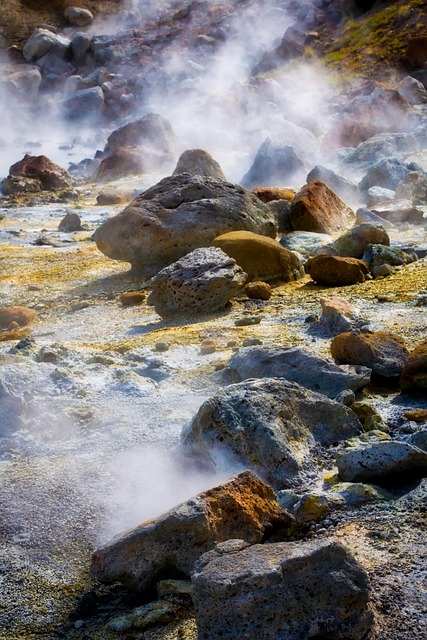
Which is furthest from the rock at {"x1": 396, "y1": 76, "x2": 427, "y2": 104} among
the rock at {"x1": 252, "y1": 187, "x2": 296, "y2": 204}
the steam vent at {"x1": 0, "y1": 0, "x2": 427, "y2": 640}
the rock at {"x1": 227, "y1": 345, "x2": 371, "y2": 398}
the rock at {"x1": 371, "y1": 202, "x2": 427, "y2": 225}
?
the rock at {"x1": 227, "y1": 345, "x2": 371, "y2": 398}

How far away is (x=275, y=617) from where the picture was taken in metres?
1.75

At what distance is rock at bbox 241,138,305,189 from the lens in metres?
10.9

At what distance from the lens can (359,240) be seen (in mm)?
6371

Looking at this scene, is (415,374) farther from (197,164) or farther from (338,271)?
(197,164)

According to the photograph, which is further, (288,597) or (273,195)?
(273,195)

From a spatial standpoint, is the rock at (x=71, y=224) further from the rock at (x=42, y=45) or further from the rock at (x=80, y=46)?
the rock at (x=42, y=45)

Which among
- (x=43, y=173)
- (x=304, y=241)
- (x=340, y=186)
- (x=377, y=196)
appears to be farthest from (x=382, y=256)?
(x=43, y=173)

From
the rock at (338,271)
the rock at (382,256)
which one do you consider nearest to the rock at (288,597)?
the rock at (338,271)

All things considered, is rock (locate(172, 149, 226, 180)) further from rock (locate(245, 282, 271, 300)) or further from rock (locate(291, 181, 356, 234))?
rock (locate(245, 282, 271, 300))

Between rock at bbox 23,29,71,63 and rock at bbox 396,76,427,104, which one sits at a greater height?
rock at bbox 23,29,71,63

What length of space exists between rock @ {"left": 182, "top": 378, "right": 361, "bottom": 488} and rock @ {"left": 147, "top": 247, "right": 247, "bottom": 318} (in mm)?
2305

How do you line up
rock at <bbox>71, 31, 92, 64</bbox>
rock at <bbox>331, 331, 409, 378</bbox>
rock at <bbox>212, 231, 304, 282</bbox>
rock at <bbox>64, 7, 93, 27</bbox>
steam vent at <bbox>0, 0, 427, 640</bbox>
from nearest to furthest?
steam vent at <bbox>0, 0, 427, 640</bbox> → rock at <bbox>331, 331, 409, 378</bbox> → rock at <bbox>212, 231, 304, 282</bbox> → rock at <bbox>71, 31, 92, 64</bbox> → rock at <bbox>64, 7, 93, 27</bbox>

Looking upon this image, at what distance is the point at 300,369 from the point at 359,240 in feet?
10.2

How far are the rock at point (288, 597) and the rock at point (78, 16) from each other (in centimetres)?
2948
